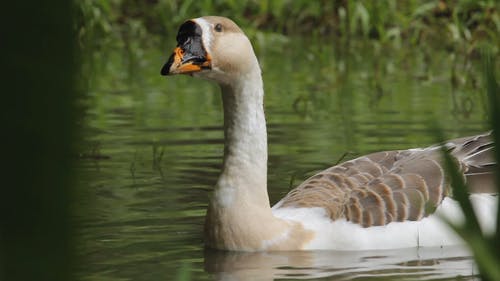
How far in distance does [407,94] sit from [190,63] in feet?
24.0

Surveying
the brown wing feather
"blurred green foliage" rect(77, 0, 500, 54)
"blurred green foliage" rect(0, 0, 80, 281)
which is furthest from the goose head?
"blurred green foliage" rect(77, 0, 500, 54)

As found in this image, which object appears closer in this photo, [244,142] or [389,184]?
[244,142]

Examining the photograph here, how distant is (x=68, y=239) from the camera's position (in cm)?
55

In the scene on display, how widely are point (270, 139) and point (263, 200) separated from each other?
3890mm

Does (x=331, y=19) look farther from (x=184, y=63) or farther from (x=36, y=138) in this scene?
(x=36, y=138)

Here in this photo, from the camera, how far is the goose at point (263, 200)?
5895mm

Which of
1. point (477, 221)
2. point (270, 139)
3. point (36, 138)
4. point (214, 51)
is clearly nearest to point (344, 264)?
point (214, 51)

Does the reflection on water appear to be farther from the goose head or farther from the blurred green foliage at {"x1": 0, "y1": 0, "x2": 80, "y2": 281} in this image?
the blurred green foliage at {"x1": 0, "y1": 0, "x2": 80, "y2": 281}

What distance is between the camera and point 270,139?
999cm

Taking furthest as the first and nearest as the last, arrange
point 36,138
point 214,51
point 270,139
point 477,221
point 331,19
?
point 331,19, point 270,139, point 214,51, point 477,221, point 36,138

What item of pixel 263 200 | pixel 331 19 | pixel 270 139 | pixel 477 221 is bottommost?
pixel 263 200

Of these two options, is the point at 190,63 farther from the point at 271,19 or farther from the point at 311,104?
→ the point at 271,19

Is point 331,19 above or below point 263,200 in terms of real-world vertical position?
above

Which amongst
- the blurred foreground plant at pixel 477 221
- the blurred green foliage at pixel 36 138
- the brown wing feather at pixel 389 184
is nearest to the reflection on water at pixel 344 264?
the brown wing feather at pixel 389 184
